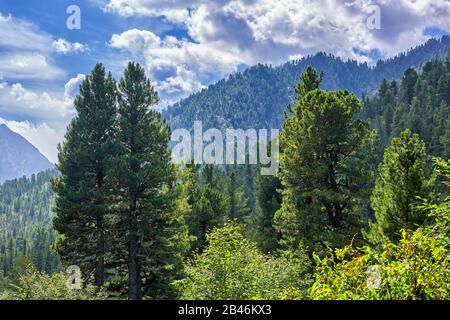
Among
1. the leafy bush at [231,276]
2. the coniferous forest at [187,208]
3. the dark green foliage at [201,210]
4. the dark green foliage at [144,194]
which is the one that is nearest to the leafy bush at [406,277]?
the coniferous forest at [187,208]

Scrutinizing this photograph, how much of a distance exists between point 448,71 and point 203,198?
12162cm

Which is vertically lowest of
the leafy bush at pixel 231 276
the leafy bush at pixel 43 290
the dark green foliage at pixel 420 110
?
the leafy bush at pixel 43 290

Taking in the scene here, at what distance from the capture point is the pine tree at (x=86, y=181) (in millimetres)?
25219

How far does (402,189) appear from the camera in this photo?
18.2 metres

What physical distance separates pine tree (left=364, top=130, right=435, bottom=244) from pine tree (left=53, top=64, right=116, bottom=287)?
1617 cm

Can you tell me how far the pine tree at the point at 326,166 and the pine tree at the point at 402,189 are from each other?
7.01 feet

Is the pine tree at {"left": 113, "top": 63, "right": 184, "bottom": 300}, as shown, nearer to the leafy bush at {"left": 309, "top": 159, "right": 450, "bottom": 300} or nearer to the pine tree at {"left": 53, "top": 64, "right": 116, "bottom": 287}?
the pine tree at {"left": 53, "top": 64, "right": 116, "bottom": 287}

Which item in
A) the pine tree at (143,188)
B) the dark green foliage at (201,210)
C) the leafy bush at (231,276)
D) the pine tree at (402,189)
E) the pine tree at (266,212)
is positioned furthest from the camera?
the dark green foliage at (201,210)

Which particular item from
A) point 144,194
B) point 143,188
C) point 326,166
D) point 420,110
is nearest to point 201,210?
point 144,194

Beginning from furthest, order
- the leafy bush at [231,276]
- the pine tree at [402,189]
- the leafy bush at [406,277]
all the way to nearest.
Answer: the pine tree at [402,189]
the leafy bush at [231,276]
the leafy bush at [406,277]

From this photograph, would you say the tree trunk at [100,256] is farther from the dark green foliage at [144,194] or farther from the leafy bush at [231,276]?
the leafy bush at [231,276]

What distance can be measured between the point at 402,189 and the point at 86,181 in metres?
18.9

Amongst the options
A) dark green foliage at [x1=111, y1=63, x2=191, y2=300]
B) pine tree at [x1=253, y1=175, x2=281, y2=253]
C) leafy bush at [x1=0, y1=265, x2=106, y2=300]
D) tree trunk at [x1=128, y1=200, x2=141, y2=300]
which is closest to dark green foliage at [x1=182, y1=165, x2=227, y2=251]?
pine tree at [x1=253, y1=175, x2=281, y2=253]

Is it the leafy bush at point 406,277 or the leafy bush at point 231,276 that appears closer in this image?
the leafy bush at point 406,277
